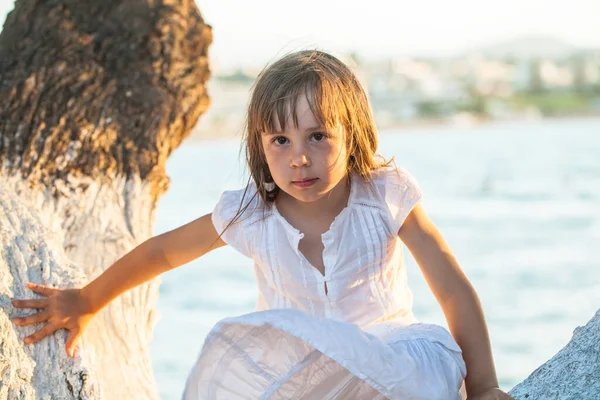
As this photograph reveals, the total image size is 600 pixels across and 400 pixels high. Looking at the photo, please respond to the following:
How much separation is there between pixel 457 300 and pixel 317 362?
1.58ft

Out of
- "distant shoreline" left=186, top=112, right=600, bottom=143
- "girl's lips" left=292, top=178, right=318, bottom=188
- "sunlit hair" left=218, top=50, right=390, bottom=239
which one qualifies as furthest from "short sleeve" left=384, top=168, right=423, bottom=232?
"distant shoreline" left=186, top=112, right=600, bottom=143

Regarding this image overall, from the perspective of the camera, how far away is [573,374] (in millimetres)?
2045

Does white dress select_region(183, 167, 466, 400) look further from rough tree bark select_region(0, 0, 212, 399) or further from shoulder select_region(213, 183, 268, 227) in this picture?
rough tree bark select_region(0, 0, 212, 399)

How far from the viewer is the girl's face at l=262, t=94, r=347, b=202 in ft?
7.70

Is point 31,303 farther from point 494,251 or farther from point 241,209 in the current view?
point 494,251

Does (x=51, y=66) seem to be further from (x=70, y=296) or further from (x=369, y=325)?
(x=369, y=325)

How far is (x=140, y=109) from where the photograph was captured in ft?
11.5

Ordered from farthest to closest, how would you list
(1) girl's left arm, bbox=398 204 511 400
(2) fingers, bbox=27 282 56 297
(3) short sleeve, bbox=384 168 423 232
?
(2) fingers, bbox=27 282 56 297 → (3) short sleeve, bbox=384 168 423 232 → (1) girl's left arm, bbox=398 204 511 400

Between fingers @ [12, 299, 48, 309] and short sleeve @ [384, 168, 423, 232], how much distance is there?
1.05 m

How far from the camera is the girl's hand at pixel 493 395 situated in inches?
84.4

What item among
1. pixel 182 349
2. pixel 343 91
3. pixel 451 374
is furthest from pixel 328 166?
pixel 182 349

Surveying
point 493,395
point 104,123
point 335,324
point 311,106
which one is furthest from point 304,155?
point 104,123

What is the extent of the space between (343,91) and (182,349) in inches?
250

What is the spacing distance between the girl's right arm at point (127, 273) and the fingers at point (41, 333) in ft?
0.07
